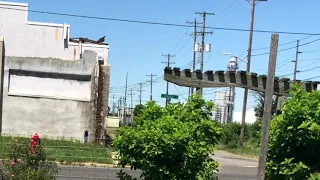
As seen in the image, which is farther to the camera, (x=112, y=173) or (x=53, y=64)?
(x=53, y=64)

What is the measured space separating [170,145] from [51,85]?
25675 mm

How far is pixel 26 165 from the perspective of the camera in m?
9.30

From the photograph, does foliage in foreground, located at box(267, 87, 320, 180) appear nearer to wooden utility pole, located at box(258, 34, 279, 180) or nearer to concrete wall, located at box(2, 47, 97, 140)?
wooden utility pole, located at box(258, 34, 279, 180)

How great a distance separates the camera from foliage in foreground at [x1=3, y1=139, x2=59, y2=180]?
29.9 ft

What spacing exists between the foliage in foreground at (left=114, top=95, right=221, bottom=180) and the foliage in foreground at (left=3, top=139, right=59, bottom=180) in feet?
7.46

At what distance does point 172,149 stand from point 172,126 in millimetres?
349

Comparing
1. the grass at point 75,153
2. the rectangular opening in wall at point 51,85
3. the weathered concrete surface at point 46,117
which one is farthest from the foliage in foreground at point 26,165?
the rectangular opening in wall at point 51,85

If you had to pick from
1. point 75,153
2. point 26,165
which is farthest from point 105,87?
point 26,165

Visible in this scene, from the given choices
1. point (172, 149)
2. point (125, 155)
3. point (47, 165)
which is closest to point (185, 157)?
point (172, 149)

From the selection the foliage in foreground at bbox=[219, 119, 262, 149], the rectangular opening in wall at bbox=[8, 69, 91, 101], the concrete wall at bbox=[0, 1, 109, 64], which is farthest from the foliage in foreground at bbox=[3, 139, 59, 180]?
the foliage in foreground at bbox=[219, 119, 262, 149]

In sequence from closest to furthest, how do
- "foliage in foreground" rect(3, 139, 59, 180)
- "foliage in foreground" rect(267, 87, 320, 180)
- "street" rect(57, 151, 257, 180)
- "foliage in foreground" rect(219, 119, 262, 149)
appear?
"foliage in foreground" rect(267, 87, 320, 180)
"foliage in foreground" rect(3, 139, 59, 180)
"street" rect(57, 151, 257, 180)
"foliage in foreground" rect(219, 119, 262, 149)

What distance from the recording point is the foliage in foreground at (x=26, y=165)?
912cm

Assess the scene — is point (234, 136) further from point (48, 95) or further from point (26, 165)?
point (26, 165)

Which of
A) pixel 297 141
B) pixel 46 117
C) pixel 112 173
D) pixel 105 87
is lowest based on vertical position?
pixel 112 173
